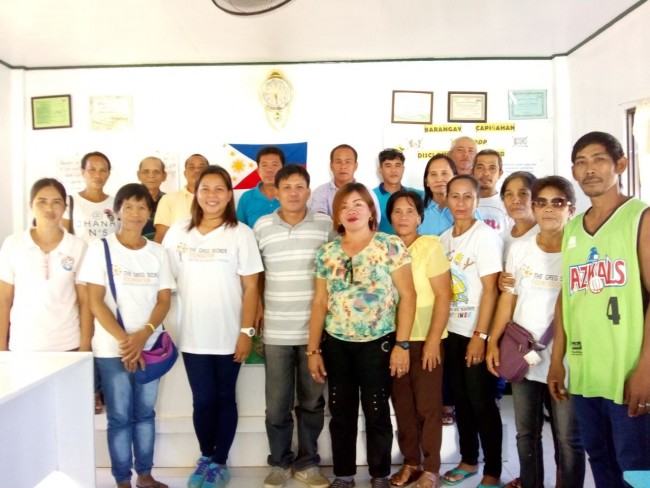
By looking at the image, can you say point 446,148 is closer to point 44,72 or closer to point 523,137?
point 523,137

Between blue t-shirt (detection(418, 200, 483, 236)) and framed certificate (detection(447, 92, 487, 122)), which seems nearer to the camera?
blue t-shirt (detection(418, 200, 483, 236))

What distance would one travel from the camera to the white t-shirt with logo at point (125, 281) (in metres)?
2.10

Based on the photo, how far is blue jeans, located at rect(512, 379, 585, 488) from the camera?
6.18ft

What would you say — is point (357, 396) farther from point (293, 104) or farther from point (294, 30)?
point (293, 104)

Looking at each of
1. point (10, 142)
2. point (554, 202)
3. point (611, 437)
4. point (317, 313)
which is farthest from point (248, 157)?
point (611, 437)

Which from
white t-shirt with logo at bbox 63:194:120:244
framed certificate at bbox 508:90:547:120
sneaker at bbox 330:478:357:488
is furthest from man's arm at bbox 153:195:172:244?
framed certificate at bbox 508:90:547:120

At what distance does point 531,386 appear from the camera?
200 centimetres

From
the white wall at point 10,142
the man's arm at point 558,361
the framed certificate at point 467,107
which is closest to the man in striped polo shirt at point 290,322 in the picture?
the man's arm at point 558,361

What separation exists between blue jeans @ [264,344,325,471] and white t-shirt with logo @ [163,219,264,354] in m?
0.23

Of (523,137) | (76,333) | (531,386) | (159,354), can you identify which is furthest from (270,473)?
(523,137)

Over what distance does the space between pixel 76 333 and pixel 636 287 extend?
2.29 metres

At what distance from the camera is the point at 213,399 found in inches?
87.7

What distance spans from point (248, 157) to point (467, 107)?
1.86 m

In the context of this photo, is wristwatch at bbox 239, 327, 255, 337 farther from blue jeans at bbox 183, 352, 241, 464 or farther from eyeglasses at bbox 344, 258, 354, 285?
eyeglasses at bbox 344, 258, 354, 285
